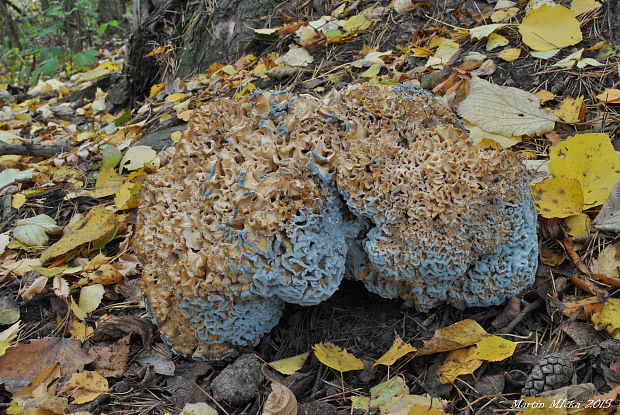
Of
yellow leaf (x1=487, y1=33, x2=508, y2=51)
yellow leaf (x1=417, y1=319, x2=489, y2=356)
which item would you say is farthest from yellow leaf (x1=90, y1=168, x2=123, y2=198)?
yellow leaf (x1=487, y1=33, x2=508, y2=51)

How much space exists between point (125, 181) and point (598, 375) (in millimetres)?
3399

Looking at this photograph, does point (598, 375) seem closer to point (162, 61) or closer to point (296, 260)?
point (296, 260)

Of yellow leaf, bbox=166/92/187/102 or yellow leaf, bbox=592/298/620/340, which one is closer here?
yellow leaf, bbox=592/298/620/340

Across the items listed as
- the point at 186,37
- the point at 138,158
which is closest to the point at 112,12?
the point at 186,37

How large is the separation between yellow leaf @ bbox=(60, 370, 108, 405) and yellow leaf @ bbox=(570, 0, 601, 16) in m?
4.08

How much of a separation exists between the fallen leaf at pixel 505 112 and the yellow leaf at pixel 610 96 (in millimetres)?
362

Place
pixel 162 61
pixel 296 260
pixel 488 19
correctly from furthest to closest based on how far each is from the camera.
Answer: pixel 162 61 → pixel 488 19 → pixel 296 260

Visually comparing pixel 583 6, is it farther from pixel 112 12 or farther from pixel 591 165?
pixel 112 12

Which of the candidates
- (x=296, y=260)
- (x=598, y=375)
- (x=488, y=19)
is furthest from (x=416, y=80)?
(x=598, y=375)

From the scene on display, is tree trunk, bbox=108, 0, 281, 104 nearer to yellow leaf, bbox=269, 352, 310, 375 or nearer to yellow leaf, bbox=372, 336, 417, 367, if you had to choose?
yellow leaf, bbox=269, 352, 310, 375

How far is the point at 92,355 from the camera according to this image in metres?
2.65

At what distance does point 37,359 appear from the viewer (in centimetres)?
264

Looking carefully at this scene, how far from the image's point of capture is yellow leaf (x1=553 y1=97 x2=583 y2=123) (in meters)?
3.16

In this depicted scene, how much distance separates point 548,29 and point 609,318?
2416 mm
